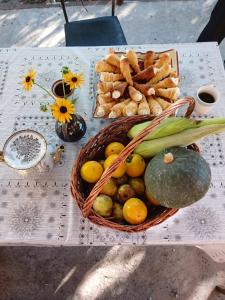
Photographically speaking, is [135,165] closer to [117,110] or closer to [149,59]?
[117,110]

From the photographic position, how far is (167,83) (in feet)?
3.64

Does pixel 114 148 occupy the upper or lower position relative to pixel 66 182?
upper

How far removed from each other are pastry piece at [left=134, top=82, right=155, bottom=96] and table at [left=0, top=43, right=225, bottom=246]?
17 cm

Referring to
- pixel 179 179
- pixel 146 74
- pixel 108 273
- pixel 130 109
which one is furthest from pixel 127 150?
pixel 108 273

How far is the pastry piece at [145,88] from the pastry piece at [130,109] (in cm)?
5

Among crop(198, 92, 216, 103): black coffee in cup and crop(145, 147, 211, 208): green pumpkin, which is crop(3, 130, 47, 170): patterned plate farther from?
crop(198, 92, 216, 103): black coffee in cup

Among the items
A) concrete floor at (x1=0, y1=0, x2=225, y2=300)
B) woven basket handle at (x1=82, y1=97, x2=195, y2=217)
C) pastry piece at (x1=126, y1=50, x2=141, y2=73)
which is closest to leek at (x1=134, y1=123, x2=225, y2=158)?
woven basket handle at (x1=82, y1=97, x2=195, y2=217)

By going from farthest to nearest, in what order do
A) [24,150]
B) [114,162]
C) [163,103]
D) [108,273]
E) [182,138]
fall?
[108,273], [163,103], [24,150], [182,138], [114,162]

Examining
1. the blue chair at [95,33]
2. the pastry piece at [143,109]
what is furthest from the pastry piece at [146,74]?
the blue chair at [95,33]

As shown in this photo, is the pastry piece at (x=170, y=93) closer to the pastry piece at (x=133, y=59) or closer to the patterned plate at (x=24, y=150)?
the pastry piece at (x=133, y=59)

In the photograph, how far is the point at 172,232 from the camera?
1.00m

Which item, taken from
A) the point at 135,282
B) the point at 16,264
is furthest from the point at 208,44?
the point at 16,264

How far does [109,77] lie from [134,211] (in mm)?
492

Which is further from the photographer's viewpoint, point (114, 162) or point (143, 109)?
point (143, 109)
